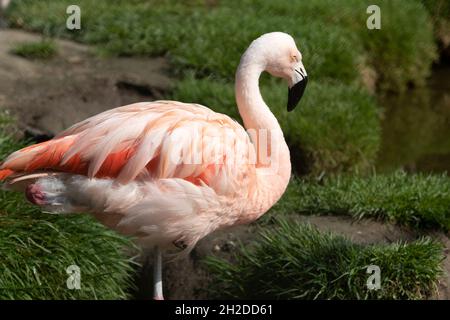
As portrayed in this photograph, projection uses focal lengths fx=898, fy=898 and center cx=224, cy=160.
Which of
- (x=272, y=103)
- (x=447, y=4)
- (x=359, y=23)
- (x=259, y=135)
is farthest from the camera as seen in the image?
(x=447, y=4)

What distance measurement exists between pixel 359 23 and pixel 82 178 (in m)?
5.81

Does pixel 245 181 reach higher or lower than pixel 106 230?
higher

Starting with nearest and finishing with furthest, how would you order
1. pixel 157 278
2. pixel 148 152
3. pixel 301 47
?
pixel 148 152 → pixel 157 278 → pixel 301 47

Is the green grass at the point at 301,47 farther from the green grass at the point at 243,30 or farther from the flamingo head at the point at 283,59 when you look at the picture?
the flamingo head at the point at 283,59

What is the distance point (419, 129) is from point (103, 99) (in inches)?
125

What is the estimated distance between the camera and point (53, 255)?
4168 millimetres

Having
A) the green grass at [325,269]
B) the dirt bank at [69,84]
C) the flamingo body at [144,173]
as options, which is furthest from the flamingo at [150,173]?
the dirt bank at [69,84]

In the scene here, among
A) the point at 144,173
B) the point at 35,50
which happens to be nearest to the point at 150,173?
the point at 144,173

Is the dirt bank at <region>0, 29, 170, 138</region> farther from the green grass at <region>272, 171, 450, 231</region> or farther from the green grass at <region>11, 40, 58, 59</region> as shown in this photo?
the green grass at <region>272, 171, 450, 231</region>

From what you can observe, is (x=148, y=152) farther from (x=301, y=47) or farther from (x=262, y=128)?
(x=301, y=47)

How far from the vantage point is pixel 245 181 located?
12.3 feet

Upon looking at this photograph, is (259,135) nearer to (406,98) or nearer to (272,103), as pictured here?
(272,103)

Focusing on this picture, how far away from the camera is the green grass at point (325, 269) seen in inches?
163

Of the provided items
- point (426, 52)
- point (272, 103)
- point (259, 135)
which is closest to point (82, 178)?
point (259, 135)
